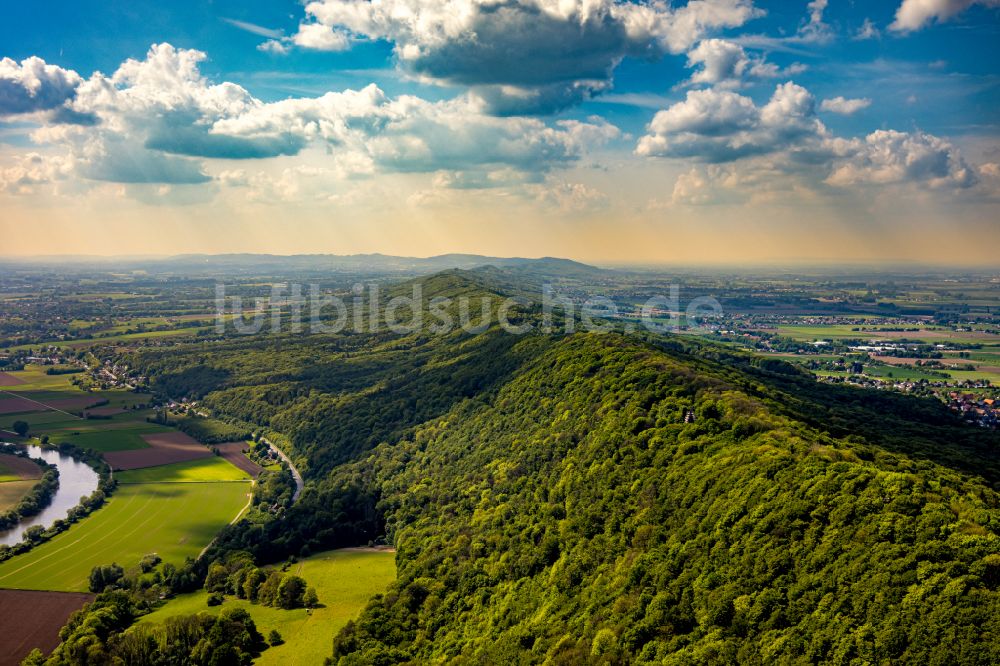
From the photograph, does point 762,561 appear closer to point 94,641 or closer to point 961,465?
point 961,465

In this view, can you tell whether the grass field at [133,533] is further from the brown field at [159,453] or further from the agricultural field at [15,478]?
the agricultural field at [15,478]

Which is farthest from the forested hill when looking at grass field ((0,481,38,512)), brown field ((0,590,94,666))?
grass field ((0,481,38,512))

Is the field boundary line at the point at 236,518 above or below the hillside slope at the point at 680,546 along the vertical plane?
below

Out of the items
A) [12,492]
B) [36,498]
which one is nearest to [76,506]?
[36,498]

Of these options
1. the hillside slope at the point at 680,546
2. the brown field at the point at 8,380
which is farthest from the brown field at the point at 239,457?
the brown field at the point at 8,380

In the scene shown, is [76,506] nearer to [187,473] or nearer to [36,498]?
[36,498]

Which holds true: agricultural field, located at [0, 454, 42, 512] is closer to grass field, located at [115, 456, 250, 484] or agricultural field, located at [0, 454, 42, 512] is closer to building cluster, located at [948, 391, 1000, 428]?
grass field, located at [115, 456, 250, 484]
